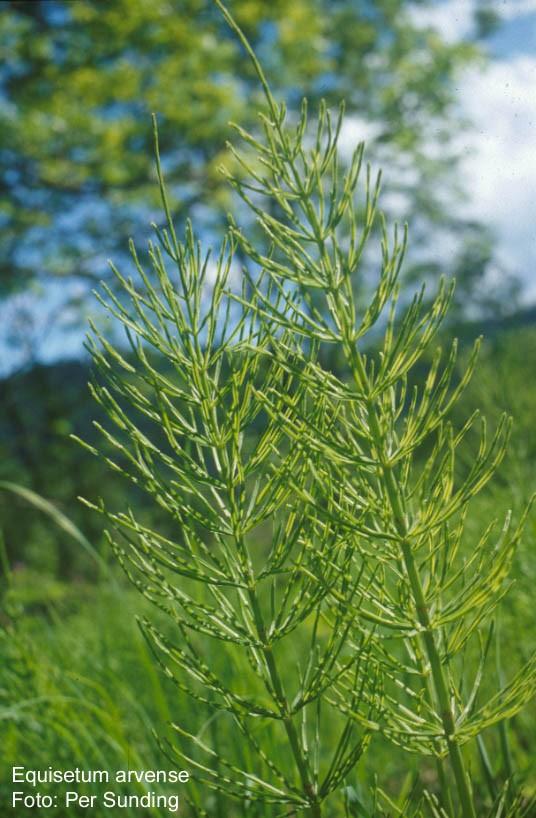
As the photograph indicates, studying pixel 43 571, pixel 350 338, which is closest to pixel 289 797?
pixel 350 338

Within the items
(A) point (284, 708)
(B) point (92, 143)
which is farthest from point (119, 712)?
(B) point (92, 143)

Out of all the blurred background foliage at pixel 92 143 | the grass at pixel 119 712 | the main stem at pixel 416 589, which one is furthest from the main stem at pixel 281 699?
the blurred background foliage at pixel 92 143

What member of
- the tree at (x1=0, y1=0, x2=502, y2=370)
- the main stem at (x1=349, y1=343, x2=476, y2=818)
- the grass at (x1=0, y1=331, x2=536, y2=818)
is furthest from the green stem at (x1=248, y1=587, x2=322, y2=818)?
the tree at (x1=0, y1=0, x2=502, y2=370)

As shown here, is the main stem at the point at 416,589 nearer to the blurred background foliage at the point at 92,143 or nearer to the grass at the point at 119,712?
the grass at the point at 119,712

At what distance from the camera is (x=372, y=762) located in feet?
6.31

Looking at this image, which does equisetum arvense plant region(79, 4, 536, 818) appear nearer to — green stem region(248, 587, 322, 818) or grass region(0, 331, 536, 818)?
green stem region(248, 587, 322, 818)

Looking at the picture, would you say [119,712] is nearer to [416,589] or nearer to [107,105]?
[416,589]

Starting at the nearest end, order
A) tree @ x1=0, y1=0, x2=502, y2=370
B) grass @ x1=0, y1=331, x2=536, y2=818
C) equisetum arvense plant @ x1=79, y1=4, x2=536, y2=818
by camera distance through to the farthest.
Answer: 1. equisetum arvense plant @ x1=79, y1=4, x2=536, y2=818
2. grass @ x1=0, y1=331, x2=536, y2=818
3. tree @ x1=0, y1=0, x2=502, y2=370

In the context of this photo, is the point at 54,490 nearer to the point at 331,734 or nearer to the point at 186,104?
the point at 186,104

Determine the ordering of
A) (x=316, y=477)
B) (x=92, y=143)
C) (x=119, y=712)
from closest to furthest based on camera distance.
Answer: (x=316, y=477), (x=119, y=712), (x=92, y=143)

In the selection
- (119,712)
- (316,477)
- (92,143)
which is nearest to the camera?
(316,477)

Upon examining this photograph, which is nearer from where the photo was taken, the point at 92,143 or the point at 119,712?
the point at 119,712

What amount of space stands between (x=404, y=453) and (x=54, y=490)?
1601cm

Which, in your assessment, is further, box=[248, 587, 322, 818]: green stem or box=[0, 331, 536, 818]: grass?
box=[0, 331, 536, 818]: grass
